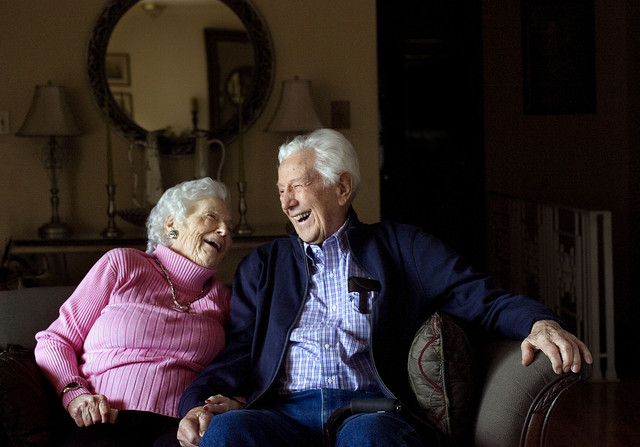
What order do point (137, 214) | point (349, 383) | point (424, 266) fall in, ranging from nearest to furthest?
point (349, 383)
point (424, 266)
point (137, 214)

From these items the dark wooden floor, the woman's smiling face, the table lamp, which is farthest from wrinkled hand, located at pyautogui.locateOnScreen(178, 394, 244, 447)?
the table lamp

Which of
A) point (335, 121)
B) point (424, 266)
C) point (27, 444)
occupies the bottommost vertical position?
point (27, 444)

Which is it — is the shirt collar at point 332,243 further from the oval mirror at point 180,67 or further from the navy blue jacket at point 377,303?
the oval mirror at point 180,67

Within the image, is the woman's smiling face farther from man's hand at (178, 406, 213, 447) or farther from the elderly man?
man's hand at (178, 406, 213, 447)

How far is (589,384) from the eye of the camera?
3.86 m

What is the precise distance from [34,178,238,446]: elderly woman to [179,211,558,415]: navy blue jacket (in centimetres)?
9

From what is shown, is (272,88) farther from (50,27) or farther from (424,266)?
(424,266)

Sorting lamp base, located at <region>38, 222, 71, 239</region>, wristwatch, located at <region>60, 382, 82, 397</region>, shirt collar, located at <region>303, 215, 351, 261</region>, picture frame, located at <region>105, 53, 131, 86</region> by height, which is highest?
picture frame, located at <region>105, 53, 131, 86</region>

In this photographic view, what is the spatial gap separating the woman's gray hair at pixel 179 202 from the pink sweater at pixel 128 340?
0.54ft

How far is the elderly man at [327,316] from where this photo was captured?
184 cm

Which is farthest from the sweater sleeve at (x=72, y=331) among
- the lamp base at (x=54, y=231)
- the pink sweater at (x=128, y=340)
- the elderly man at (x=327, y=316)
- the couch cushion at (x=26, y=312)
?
the lamp base at (x=54, y=231)

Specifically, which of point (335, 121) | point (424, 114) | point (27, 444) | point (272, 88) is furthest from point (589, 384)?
Result: point (27, 444)

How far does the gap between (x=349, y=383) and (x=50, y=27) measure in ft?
8.74

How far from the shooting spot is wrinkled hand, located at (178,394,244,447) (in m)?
1.80
